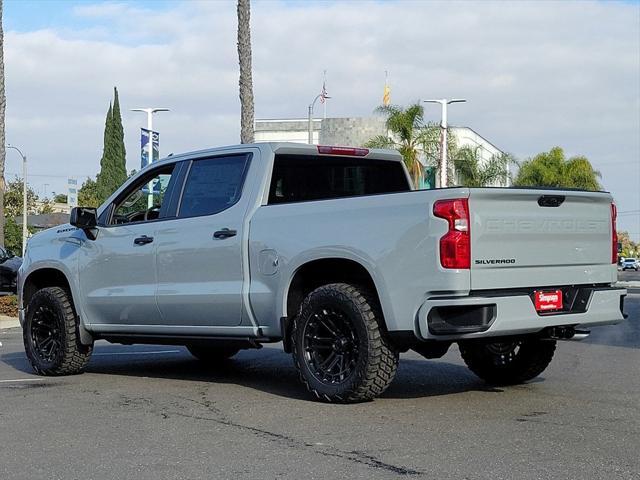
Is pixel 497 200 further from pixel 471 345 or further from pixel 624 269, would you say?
pixel 624 269

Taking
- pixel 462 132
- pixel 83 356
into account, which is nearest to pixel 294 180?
pixel 83 356

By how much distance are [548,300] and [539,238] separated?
18.2 inches

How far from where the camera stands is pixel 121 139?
70375 mm

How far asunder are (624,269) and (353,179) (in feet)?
318

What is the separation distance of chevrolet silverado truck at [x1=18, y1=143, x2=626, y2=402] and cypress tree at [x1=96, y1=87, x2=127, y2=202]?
5951 cm

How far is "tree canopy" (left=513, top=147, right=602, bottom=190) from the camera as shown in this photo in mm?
68500

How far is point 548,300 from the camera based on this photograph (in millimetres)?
7234

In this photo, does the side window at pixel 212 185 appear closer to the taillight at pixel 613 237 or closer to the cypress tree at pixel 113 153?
the taillight at pixel 613 237

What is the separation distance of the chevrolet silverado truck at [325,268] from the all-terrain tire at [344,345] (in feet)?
0.04

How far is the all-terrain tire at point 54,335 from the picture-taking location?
9.34 m

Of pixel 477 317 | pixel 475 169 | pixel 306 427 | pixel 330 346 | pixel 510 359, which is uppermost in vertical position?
pixel 475 169

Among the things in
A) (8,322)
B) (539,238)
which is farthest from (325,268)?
(8,322)

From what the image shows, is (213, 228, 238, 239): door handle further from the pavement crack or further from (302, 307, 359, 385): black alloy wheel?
the pavement crack

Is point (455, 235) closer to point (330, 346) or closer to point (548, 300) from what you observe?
point (548, 300)
